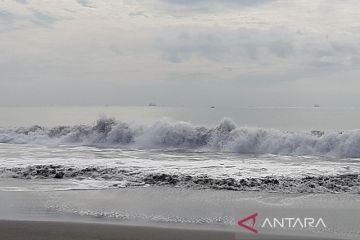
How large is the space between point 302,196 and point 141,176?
162 inches

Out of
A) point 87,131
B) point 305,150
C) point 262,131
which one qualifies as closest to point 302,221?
point 305,150

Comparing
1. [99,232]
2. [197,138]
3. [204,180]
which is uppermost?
[197,138]

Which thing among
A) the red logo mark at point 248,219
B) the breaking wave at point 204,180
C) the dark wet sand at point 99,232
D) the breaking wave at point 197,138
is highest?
the breaking wave at point 197,138

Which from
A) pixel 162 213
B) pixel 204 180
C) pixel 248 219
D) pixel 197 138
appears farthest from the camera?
pixel 197 138

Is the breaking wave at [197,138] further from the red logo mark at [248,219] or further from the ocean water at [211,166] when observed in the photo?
the red logo mark at [248,219]

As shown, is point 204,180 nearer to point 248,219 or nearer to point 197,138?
point 248,219

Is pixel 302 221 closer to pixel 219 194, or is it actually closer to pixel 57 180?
pixel 219 194

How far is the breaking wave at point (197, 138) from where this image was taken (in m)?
19.1

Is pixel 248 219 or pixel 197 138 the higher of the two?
pixel 197 138

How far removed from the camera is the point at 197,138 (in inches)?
887

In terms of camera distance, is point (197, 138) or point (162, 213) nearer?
point (162, 213)

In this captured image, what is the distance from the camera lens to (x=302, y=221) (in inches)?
272

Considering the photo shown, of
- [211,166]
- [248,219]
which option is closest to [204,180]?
[211,166]

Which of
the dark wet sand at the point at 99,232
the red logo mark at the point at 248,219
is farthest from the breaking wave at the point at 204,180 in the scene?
the dark wet sand at the point at 99,232
